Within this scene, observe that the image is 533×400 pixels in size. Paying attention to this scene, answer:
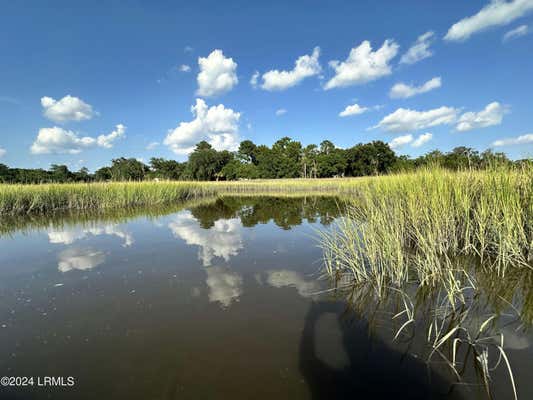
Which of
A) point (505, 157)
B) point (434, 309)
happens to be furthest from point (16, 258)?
point (505, 157)

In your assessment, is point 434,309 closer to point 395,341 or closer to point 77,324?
point 395,341

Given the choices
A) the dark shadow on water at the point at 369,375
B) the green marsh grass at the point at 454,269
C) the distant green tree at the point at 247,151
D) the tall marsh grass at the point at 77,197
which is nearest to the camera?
the dark shadow on water at the point at 369,375

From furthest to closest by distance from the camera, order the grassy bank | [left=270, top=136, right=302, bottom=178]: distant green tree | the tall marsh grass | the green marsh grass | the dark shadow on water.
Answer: [left=270, top=136, right=302, bottom=178]: distant green tree → the tall marsh grass → the grassy bank → the green marsh grass → the dark shadow on water

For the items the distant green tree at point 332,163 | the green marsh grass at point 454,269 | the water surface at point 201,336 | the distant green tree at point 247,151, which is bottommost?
the water surface at point 201,336

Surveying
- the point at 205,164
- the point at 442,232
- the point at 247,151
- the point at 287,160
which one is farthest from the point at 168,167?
the point at 442,232

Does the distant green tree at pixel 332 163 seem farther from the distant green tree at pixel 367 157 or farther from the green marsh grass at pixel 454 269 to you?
the green marsh grass at pixel 454 269

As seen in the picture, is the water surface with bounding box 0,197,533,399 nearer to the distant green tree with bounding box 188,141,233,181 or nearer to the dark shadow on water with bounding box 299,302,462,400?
the dark shadow on water with bounding box 299,302,462,400

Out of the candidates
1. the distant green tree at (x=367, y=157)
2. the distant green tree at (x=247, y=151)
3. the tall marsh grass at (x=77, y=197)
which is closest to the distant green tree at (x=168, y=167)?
the distant green tree at (x=247, y=151)

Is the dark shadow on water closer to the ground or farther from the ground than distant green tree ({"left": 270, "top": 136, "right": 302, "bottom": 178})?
closer to the ground

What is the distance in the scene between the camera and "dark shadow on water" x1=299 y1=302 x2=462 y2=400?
1.60 meters

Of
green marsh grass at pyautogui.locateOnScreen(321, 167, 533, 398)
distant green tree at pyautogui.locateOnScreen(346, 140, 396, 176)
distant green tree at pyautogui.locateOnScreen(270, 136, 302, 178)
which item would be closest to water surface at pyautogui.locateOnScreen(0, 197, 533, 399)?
green marsh grass at pyautogui.locateOnScreen(321, 167, 533, 398)

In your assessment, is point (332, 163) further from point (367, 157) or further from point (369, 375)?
point (369, 375)

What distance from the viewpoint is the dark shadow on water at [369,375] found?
63.1 inches

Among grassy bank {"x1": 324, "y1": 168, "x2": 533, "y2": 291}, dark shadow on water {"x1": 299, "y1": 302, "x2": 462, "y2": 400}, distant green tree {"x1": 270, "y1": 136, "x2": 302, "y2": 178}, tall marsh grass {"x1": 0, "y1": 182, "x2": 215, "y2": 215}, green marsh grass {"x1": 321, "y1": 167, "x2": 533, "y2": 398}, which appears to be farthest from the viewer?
distant green tree {"x1": 270, "y1": 136, "x2": 302, "y2": 178}
